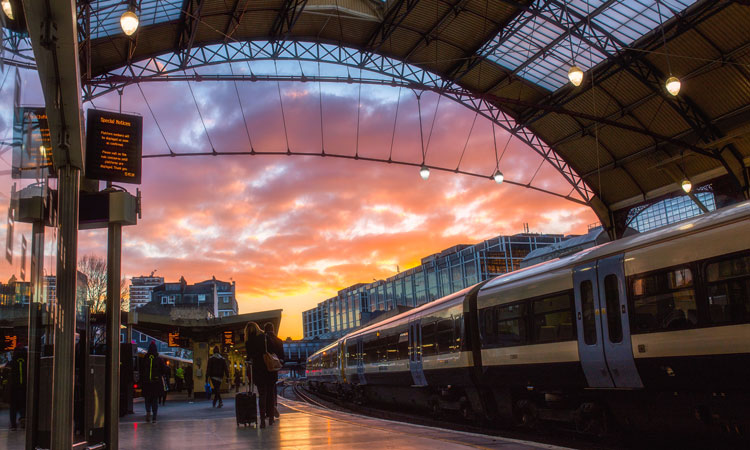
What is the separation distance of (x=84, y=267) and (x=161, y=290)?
335 feet

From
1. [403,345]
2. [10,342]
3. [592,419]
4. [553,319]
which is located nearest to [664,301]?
[553,319]

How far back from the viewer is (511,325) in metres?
10.8

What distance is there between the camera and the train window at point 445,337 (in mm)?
13394

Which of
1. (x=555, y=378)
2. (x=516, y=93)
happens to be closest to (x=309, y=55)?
(x=516, y=93)

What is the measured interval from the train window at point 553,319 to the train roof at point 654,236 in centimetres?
55

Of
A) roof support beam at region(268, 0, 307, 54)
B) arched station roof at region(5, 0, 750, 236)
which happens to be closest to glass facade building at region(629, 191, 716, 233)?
arched station roof at region(5, 0, 750, 236)

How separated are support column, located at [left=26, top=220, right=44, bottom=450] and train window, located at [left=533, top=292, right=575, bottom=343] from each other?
7273 mm

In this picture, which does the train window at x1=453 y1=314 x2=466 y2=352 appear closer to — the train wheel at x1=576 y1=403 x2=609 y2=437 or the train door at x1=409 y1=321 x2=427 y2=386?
the train door at x1=409 y1=321 x2=427 y2=386

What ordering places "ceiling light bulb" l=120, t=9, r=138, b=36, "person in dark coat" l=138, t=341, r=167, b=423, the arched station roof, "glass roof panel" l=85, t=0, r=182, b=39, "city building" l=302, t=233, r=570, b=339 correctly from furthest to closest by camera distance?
"city building" l=302, t=233, r=570, b=339
the arched station roof
"glass roof panel" l=85, t=0, r=182, b=39
"person in dark coat" l=138, t=341, r=167, b=423
"ceiling light bulb" l=120, t=9, r=138, b=36

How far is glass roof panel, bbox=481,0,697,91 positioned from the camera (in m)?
19.3

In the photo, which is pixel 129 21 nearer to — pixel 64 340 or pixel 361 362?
pixel 64 340

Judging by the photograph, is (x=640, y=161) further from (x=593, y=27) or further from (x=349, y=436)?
(x=349, y=436)

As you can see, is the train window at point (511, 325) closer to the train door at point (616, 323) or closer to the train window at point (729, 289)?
the train door at point (616, 323)

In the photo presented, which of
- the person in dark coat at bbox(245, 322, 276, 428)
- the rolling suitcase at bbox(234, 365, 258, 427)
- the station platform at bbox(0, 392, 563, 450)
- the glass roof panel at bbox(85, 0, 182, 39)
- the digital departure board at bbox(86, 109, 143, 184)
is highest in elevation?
the glass roof panel at bbox(85, 0, 182, 39)
